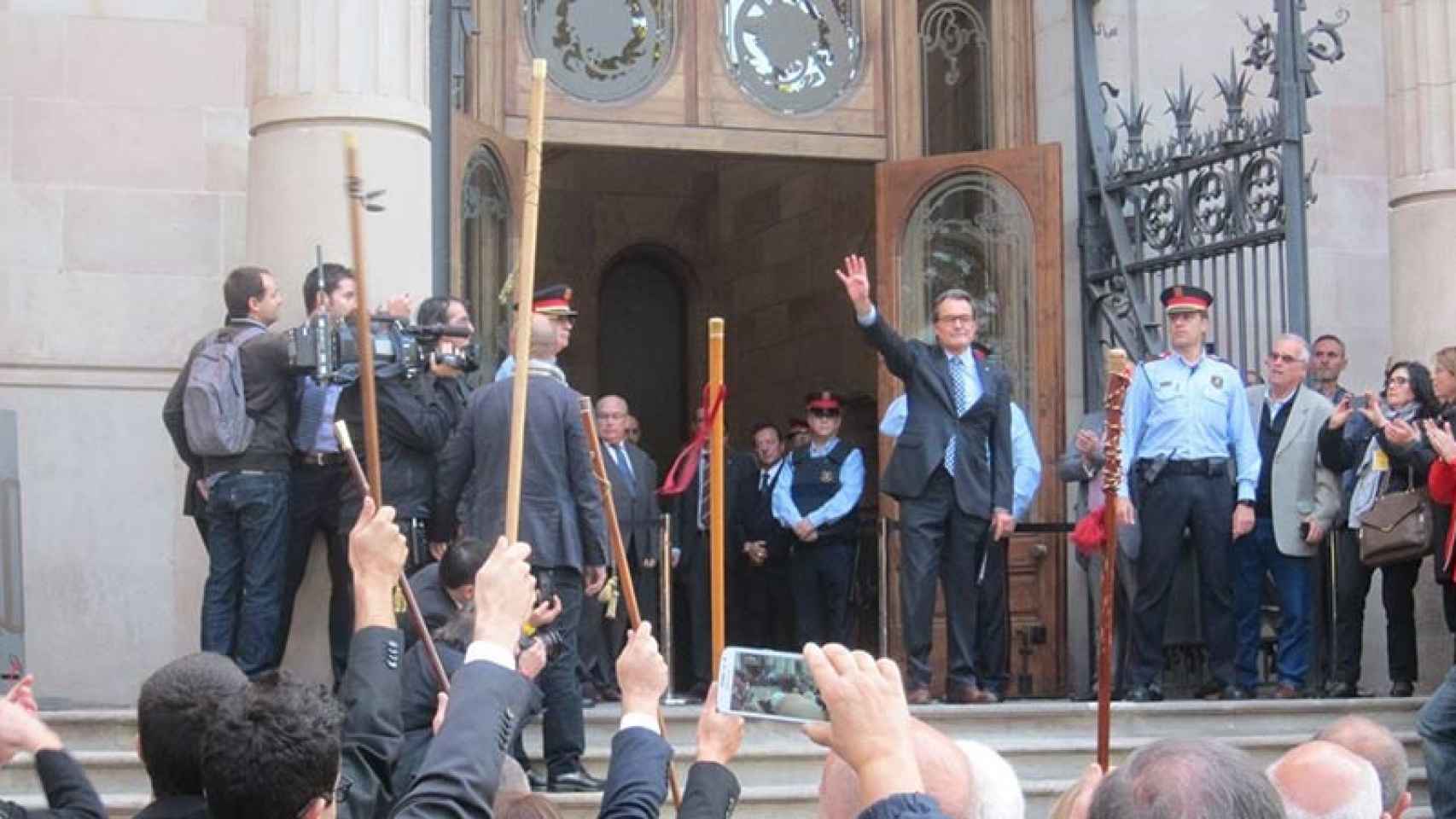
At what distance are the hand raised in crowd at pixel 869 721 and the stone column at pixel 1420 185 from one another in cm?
964

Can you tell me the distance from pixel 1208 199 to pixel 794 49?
2.34 meters

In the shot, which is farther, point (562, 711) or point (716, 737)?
point (562, 711)

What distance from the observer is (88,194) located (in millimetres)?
11086

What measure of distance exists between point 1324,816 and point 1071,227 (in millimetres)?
9276

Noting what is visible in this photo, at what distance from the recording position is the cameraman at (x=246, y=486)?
31.2 feet

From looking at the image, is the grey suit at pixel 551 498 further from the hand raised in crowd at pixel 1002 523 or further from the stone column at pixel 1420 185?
the stone column at pixel 1420 185

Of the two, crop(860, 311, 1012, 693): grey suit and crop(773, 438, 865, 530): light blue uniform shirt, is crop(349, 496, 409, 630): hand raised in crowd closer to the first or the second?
crop(860, 311, 1012, 693): grey suit

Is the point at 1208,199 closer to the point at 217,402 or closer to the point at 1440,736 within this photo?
the point at 1440,736

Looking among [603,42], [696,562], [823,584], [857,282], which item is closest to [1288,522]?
[857,282]

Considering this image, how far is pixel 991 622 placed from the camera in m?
11.4

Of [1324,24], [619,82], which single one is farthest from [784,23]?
[1324,24]

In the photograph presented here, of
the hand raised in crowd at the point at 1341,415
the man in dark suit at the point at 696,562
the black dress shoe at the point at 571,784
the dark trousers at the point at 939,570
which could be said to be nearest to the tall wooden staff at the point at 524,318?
the black dress shoe at the point at 571,784

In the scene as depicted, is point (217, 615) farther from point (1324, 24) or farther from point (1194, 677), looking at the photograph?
point (1324, 24)

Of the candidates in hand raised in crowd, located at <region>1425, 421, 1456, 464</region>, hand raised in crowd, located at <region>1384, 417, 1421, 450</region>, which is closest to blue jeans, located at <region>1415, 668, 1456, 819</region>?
hand raised in crowd, located at <region>1425, 421, 1456, 464</region>
